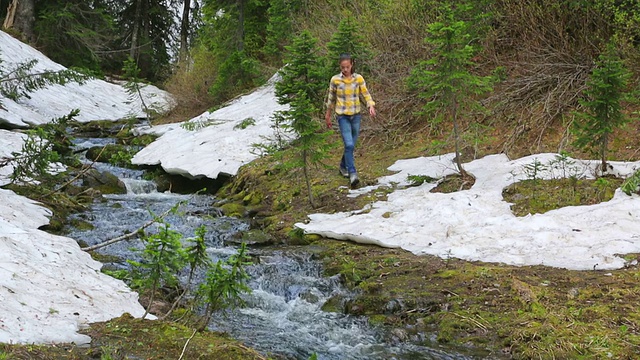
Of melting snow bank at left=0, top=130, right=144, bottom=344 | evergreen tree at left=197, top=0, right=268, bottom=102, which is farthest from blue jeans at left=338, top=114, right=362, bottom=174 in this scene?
evergreen tree at left=197, top=0, right=268, bottom=102

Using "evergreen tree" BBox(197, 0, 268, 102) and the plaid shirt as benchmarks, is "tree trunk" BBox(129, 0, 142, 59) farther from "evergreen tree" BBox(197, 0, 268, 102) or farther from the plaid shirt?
the plaid shirt

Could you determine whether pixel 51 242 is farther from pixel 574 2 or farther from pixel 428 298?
pixel 574 2

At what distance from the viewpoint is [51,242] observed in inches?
221

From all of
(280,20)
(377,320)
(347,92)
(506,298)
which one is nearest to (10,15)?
(280,20)

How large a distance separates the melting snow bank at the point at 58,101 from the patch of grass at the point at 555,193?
42.9 ft

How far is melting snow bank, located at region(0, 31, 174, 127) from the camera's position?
16266 millimetres

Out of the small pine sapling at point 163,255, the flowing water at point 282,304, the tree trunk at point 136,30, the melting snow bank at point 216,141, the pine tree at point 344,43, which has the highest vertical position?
the tree trunk at point 136,30

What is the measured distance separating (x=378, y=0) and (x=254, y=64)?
4.85 m

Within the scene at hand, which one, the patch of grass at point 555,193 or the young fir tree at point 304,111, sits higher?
the young fir tree at point 304,111

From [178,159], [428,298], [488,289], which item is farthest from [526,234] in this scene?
[178,159]

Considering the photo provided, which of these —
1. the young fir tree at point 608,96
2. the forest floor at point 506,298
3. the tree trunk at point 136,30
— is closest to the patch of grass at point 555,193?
the forest floor at point 506,298

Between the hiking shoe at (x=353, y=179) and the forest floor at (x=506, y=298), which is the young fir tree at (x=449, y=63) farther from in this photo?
the hiking shoe at (x=353, y=179)

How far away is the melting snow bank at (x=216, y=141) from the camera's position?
481 inches

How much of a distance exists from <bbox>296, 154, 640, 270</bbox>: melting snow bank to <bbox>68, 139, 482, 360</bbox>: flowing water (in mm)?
1075
